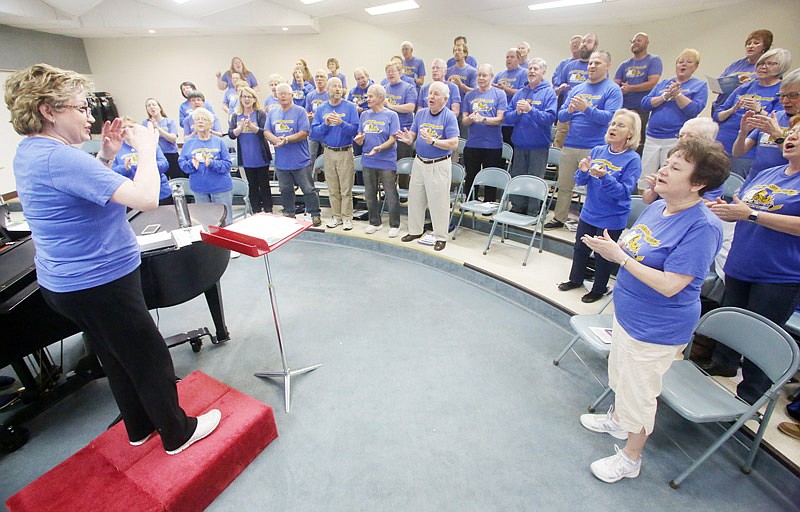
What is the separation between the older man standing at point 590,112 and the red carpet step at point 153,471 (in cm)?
346

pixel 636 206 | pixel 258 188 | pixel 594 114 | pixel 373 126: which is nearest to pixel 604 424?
pixel 636 206

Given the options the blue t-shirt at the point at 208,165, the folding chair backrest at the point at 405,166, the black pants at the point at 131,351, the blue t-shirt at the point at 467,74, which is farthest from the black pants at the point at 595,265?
the blue t-shirt at the point at 208,165

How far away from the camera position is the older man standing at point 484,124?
13.9 feet

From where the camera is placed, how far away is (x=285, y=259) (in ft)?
14.4

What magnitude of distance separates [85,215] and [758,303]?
3073mm

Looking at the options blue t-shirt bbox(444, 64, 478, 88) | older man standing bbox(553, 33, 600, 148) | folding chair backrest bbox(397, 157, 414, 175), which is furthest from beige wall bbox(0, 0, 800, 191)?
folding chair backrest bbox(397, 157, 414, 175)

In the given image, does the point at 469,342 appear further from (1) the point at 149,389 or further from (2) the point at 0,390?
(2) the point at 0,390

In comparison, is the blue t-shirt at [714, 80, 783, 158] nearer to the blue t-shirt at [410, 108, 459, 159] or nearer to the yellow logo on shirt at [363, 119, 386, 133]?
the blue t-shirt at [410, 108, 459, 159]

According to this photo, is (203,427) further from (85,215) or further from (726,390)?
(726,390)

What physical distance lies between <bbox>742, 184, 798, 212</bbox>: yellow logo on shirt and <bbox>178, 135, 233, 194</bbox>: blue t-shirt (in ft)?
13.7

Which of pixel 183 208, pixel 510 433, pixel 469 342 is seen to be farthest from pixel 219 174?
pixel 510 433

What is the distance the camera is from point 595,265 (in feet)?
10.2

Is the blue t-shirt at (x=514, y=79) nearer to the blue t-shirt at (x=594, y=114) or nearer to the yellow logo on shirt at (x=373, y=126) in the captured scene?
the blue t-shirt at (x=594, y=114)

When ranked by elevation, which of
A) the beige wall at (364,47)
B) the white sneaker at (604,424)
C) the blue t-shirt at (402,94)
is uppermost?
the beige wall at (364,47)
